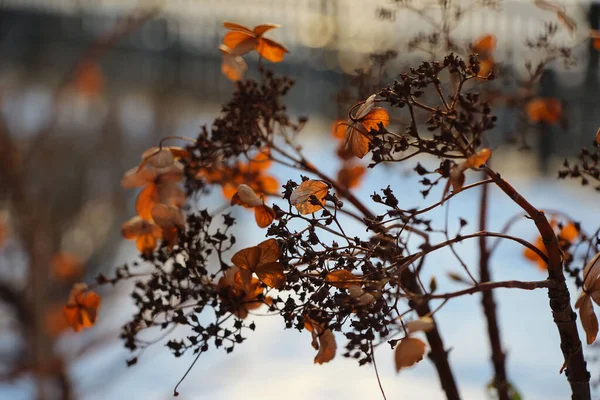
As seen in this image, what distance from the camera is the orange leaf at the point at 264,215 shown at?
376 mm

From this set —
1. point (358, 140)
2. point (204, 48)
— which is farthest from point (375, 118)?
point (204, 48)

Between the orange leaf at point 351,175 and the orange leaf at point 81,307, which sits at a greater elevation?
the orange leaf at point 351,175

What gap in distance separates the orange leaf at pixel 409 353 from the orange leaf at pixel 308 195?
0.26 ft

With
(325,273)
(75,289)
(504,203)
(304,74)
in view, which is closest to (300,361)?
(504,203)

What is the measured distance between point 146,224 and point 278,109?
121 mm

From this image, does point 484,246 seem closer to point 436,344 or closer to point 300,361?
point 436,344

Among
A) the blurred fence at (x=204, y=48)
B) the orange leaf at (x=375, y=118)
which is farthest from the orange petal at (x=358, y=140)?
the blurred fence at (x=204, y=48)

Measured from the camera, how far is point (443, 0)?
0.51 meters

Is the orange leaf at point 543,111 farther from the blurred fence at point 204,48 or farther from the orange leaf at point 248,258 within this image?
the blurred fence at point 204,48

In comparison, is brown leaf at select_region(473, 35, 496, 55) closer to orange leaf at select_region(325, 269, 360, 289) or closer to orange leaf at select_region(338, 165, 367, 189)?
orange leaf at select_region(338, 165, 367, 189)

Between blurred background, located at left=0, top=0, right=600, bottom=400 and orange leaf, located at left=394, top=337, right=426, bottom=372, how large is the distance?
0.25m

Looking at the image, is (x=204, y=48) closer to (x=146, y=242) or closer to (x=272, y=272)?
(x=146, y=242)

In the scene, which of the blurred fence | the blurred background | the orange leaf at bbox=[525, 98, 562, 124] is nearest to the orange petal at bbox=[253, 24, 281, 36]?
the blurred background

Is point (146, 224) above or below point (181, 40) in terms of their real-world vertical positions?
below
